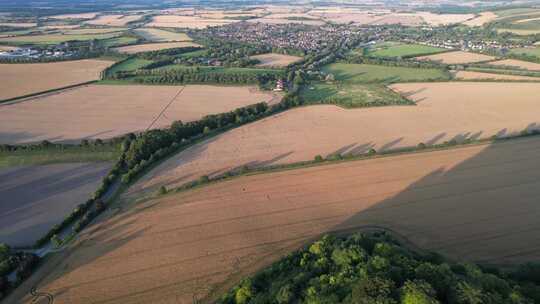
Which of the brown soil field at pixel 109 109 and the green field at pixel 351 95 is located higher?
the green field at pixel 351 95

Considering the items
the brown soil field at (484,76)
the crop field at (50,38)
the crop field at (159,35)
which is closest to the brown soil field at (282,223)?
the brown soil field at (484,76)

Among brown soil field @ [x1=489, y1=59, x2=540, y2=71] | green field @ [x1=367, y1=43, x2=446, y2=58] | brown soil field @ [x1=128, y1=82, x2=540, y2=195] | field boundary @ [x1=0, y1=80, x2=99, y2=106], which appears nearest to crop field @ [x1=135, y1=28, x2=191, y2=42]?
field boundary @ [x1=0, y1=80, x2=99, y2=106]

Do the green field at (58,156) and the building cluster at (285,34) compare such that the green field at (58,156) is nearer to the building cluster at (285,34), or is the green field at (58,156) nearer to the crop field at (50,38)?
the building cluster at (285,34)

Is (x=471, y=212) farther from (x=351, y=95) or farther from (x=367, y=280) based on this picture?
Result: (x=351, y=95)

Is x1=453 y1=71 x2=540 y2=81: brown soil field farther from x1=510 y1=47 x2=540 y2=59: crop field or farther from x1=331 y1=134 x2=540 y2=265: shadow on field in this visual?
x1=331 y1=134 x2=540 y2=265: shadow on field

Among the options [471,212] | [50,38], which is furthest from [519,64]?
[50,38]

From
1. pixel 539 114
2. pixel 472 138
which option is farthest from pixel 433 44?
pixel 472 138
